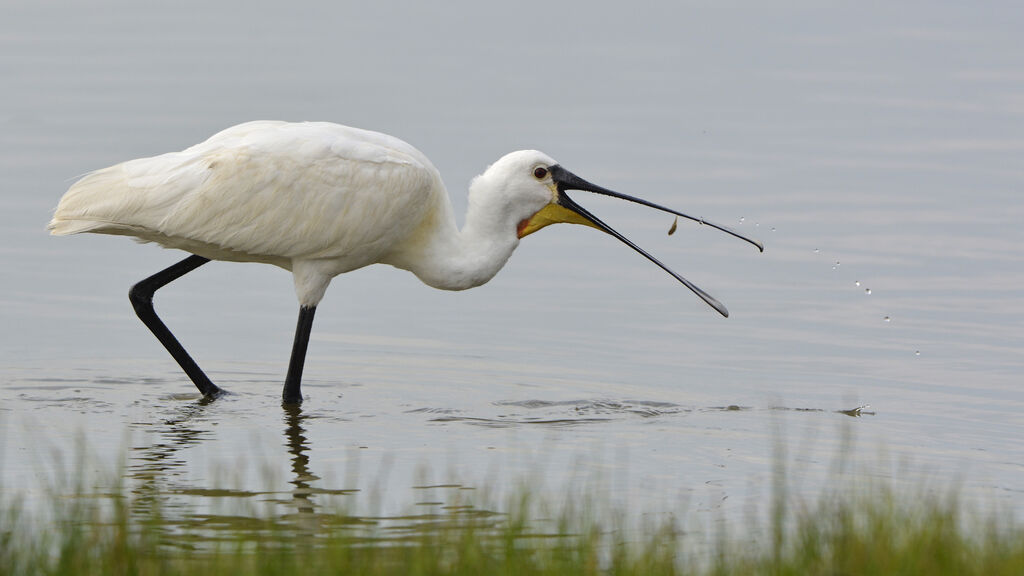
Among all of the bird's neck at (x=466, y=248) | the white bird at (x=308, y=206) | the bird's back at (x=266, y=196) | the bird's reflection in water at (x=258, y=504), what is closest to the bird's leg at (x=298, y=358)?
the white bird at (x=308, y=206)

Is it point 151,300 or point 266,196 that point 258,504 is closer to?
point 266,196

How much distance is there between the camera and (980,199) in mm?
16531

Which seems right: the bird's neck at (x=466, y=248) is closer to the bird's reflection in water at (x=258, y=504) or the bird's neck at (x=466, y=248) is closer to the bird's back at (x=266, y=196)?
the bird's back at (x=266, y=196)

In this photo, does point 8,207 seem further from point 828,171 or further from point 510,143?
point 828,171

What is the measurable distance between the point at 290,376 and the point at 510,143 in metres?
7.42

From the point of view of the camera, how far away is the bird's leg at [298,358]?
10570 millimetres

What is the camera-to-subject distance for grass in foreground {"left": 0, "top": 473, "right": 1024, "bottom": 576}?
19.4 ft

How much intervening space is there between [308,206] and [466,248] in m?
1.00

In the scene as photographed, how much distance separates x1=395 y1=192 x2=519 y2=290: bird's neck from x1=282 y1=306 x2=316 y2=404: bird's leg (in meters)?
0.72

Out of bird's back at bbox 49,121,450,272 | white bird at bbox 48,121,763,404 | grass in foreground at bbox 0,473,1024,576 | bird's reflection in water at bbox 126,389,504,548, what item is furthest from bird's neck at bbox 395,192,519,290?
grass in foreground at bbox 0,473,1024,576

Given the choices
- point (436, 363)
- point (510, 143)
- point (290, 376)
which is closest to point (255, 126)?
point (290, 376)

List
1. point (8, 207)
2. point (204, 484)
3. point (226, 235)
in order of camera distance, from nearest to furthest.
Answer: point (204, 484) → point (226, 235) → point (8, 207)

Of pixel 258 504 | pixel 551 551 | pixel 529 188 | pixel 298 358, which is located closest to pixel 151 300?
pixel 298 358

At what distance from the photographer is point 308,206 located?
407 inches
